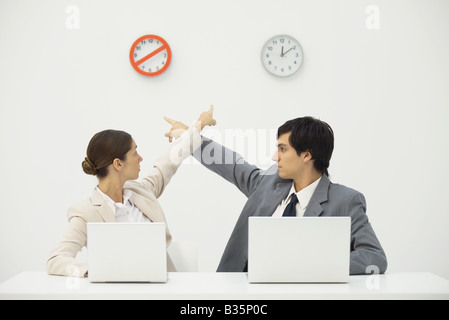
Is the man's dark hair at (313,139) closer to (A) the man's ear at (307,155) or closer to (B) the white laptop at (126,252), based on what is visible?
(A) the man's ear at (307,155)

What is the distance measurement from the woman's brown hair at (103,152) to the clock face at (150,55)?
1.71 m

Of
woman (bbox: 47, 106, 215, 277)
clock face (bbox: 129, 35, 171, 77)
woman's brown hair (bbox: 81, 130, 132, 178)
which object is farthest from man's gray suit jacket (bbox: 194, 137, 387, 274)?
clock face (bbox: 129, 35, 171, 77)

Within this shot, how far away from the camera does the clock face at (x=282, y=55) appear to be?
4160 mm

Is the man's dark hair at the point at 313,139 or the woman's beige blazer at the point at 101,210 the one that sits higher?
the man's dark hair at the point at 313,139

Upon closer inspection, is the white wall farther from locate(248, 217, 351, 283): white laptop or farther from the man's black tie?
locate(248, 217, 351, 283): white laptop

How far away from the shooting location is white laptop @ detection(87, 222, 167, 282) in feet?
5.75

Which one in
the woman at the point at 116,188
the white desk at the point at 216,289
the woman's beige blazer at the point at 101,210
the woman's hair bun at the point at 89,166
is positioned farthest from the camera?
the woman's hair bun at the point at 89,166

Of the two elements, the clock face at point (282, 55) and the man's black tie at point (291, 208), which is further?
the clock face at point (282, 55)

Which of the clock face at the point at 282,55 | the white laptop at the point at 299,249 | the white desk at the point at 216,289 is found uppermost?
the clock face at the point at 282,55

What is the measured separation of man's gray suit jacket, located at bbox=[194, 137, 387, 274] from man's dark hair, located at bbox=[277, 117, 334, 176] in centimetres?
9

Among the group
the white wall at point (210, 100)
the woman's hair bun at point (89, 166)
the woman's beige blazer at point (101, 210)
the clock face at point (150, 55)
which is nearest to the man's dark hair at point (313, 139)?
the woman's beige blazer at point (101, 210)

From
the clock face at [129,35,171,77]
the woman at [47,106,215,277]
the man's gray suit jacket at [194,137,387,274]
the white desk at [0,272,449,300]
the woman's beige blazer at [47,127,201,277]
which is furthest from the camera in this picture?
the clock face at [129,35,171,77]

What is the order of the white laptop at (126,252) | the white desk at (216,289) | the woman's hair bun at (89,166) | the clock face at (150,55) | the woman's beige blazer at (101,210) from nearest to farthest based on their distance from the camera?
the white desk at (216,289) < the white laptop at (126,252) < the woman's beige blazer at (101,210) < the woman's hair bun at (89,166) < the clock face at (150,55)
